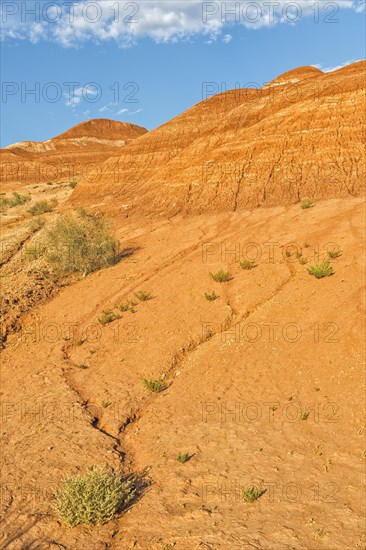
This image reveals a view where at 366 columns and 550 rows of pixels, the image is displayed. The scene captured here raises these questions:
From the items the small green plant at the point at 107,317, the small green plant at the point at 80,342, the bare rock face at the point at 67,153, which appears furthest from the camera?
the bare rock face at the point at 67,153

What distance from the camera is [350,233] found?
12562 millimetres

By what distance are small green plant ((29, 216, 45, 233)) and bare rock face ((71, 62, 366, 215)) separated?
3.38 m

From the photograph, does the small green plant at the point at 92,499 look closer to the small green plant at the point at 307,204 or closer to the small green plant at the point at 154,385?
the small green plant at the point at 154,385

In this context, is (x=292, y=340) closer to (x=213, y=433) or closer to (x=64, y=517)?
(x=213, y=433)

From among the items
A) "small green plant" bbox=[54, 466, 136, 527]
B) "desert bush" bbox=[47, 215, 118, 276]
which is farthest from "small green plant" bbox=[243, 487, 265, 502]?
"desert bush" bbox=[47, 215, 118, 276]

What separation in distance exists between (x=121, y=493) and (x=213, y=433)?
6.75ft

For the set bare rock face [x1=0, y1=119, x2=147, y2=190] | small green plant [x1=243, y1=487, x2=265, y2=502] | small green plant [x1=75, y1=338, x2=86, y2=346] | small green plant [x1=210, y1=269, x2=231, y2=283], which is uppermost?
bare rock face [x1=0, y1=119, x2=147, y2=190]

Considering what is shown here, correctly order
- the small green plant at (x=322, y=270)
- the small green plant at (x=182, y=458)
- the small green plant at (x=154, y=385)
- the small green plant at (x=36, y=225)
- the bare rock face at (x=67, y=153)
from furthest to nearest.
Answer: the bare rock face at (x=67, y=153) → the small green plant at (x=36, y=225) → the small green plant at (x=322, y=270) → the small green plant at (x=154, y=385) → the small green plant at (x=182, y=458)

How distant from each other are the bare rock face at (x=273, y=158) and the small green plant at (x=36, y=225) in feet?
11.1

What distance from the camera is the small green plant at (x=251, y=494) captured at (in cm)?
550

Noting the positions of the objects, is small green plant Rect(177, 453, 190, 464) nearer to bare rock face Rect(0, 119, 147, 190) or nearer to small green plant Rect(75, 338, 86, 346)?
small green plant Rect(75, 338, 86, 346)

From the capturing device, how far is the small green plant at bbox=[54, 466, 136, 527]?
5.38 metres

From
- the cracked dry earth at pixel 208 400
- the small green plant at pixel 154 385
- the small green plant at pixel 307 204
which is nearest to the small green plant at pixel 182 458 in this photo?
the cracked dry earth at pixel 208 400

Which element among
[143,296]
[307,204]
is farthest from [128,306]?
[307,204]
